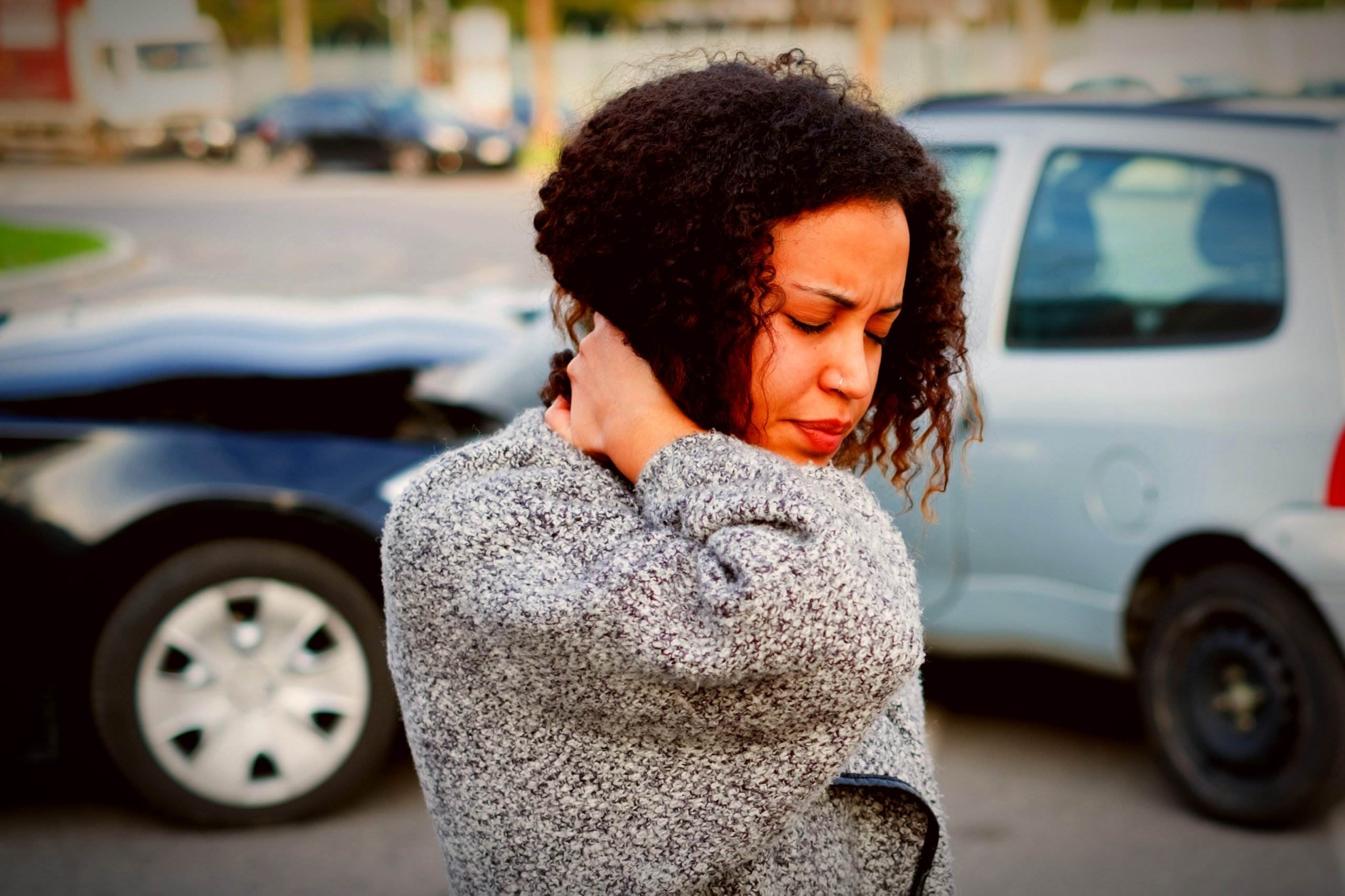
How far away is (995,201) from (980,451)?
72 centimetres

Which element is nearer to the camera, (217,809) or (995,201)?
(217,809)

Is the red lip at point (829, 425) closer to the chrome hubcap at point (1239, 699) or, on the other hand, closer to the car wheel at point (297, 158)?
the chrome hubcap at point (1239, 699)

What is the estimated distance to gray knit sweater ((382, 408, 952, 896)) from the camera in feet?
3.55

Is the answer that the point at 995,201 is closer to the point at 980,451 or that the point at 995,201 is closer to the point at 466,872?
the point at 980,451

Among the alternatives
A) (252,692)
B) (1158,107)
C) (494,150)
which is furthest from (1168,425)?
(494,150)

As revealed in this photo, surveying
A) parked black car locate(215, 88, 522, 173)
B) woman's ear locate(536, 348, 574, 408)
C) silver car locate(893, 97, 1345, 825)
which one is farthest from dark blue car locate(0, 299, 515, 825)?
parked black car locate(215, 88, 522, 173)

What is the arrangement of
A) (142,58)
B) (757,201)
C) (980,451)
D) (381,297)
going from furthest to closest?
(142,58)
(381,297)
(980,451)
(757,201)

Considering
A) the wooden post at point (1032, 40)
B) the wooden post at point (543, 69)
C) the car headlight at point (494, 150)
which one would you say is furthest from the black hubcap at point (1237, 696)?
the wooden post at point (543, 69)

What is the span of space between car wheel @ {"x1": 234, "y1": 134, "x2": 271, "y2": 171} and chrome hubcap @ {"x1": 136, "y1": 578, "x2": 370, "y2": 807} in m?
27.3

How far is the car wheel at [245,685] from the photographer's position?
371 cm

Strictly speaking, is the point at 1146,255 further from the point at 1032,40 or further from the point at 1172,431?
the point at 1032,40

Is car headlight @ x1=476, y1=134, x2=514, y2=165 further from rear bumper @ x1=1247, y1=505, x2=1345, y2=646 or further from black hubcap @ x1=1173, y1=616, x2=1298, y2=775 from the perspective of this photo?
rear bumper @ x1=1247, y1=505, x2=1345, y2=646

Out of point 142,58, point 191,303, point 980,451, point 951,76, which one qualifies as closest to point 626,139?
point 980,451

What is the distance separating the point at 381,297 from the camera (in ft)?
16.3
